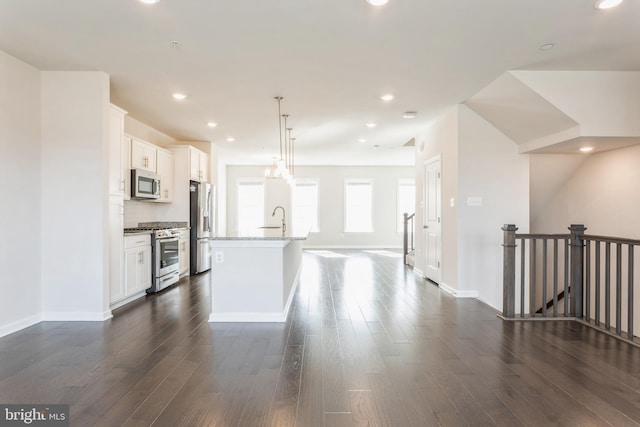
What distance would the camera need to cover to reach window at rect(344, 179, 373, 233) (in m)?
11.5

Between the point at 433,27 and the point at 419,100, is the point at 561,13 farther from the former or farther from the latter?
the point at 419,100

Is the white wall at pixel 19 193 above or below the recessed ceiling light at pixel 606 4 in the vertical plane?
below

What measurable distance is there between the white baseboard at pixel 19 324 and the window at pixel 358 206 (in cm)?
867

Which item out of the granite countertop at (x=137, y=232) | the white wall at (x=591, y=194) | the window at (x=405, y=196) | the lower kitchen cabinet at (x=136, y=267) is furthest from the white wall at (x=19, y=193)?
the window at (x=405, y=196)

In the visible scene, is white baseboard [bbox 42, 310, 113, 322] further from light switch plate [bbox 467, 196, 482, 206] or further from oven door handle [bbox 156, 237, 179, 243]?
light switch plate [bbox 467, 196, 482, 206]

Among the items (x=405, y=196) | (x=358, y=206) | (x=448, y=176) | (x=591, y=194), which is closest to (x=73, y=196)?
(x=448, y=176)

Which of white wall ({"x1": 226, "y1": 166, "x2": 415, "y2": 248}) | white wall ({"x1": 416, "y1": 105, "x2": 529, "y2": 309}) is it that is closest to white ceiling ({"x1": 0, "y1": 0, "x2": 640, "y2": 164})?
white wall ({"x1": 416, "y1": 105, "x2": 529, "y2": 309})

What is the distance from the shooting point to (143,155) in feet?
17.6

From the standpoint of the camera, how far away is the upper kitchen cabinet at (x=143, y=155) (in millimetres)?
5098

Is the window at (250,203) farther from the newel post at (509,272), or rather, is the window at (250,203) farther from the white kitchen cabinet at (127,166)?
the newel post at (509,272)

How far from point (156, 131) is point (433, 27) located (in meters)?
5.32

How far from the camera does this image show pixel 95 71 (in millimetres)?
3896

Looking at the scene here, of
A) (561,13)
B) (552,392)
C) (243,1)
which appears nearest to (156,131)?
(243,1)

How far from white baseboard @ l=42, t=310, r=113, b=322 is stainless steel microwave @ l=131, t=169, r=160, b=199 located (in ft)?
5.88
